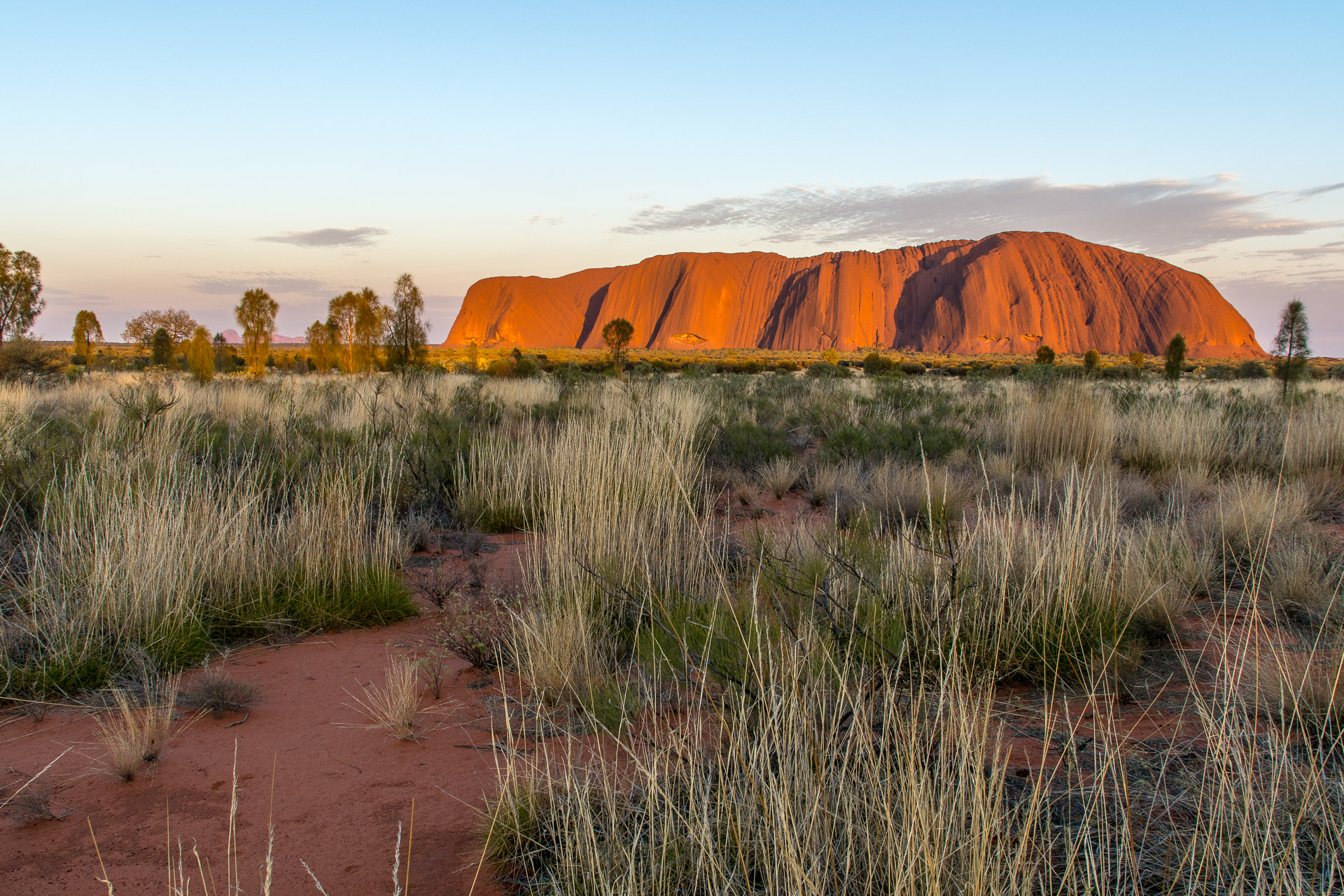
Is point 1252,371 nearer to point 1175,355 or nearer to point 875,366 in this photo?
point 1175,355

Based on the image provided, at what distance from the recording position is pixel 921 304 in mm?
99312

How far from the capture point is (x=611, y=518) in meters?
4.03

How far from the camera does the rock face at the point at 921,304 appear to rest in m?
90.5

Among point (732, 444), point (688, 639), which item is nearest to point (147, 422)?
point (688, 639)

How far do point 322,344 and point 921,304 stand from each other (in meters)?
90.0

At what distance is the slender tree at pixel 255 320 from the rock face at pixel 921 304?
7875 centimetres

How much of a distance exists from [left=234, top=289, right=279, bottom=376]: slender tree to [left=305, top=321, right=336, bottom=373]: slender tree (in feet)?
4.92

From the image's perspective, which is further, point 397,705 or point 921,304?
point 921,304

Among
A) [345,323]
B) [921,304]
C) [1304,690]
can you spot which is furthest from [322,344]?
[921,304]

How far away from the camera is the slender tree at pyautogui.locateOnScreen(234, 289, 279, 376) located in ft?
84.7

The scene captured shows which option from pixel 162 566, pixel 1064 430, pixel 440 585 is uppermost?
pixel 1064 430

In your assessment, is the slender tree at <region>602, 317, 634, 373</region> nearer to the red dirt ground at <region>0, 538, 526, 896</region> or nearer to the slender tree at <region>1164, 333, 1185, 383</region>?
the slender tree at <region>1164, 333, 1185, 383</region>

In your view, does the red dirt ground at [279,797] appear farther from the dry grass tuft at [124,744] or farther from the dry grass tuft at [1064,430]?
the dry grass tuft at [1064,430]

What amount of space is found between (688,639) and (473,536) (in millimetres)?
2866
